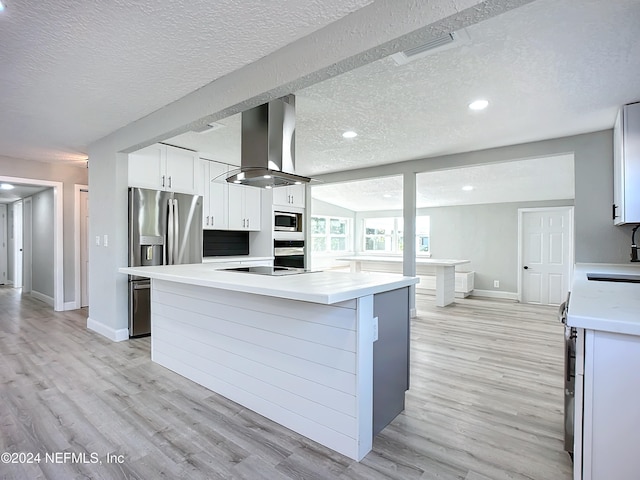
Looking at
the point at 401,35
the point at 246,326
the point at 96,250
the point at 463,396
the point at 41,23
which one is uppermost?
the point at 41,23

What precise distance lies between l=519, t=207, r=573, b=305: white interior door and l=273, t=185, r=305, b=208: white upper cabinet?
4.45m

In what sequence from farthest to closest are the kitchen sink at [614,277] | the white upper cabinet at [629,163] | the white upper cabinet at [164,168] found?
the white upper cabinet at [164,168] < the white upper cabinet at [629,163] < the kitchen sink at [614,277]

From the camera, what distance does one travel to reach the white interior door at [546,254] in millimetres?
6148

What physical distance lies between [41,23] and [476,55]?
2522 millimetres

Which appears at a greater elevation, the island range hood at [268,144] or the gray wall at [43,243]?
the island range hood at [268,144]

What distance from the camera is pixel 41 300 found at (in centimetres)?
624

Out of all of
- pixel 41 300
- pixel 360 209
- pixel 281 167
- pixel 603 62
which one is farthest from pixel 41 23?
pixel 360 209

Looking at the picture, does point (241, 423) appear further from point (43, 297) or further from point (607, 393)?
point (43, 297)

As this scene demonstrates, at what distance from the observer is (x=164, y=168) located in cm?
421

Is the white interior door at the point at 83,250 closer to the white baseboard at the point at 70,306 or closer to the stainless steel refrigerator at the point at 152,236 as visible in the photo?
the white baseboard at the point at 70,306

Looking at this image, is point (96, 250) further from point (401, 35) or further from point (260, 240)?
point (401, 35)

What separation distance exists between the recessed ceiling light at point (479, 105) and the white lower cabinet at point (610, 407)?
2.35 m

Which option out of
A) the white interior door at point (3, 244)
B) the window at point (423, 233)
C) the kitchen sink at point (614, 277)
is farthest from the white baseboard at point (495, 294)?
the white interior door at point (3, 244)

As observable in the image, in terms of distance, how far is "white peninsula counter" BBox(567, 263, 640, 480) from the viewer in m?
1.07
